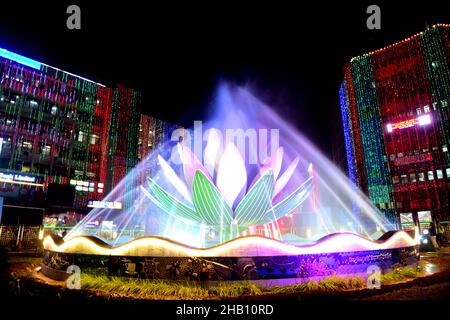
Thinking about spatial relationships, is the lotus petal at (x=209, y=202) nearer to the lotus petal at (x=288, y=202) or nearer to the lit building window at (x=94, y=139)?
the lotus petal at (x=288, y=202)

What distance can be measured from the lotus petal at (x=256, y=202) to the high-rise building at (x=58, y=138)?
109 ft

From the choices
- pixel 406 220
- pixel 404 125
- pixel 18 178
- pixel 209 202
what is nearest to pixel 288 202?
pixel 209 202

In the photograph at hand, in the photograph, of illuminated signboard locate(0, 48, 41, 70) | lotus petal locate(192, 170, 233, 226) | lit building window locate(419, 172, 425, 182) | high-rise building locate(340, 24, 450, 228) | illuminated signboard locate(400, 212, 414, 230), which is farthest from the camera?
lit building window locate(419, 172, 425, 182)

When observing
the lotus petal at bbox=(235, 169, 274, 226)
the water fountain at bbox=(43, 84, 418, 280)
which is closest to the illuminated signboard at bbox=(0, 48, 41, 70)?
the water fountain at bbox=(43, 84, 418, 280)

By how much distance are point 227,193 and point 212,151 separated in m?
1.87

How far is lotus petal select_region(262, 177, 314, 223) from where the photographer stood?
1086cm

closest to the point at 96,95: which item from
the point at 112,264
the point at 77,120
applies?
the point at 77,120

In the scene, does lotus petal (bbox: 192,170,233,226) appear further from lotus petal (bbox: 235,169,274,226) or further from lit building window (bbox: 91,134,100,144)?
lit building window (bbox: 91,134,100,144)

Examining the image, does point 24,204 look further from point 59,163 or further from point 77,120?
point 77,120

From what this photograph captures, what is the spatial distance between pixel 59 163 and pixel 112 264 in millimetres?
37377

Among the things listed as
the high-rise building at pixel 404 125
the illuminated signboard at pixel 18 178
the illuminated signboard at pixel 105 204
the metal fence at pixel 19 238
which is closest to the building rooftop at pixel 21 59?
the illuminated signboard at pixel 18 178

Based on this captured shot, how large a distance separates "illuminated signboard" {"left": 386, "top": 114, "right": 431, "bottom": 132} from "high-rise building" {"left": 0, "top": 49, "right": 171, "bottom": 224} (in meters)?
41.9

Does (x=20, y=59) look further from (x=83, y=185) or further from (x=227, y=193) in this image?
(x=227, y=193)
